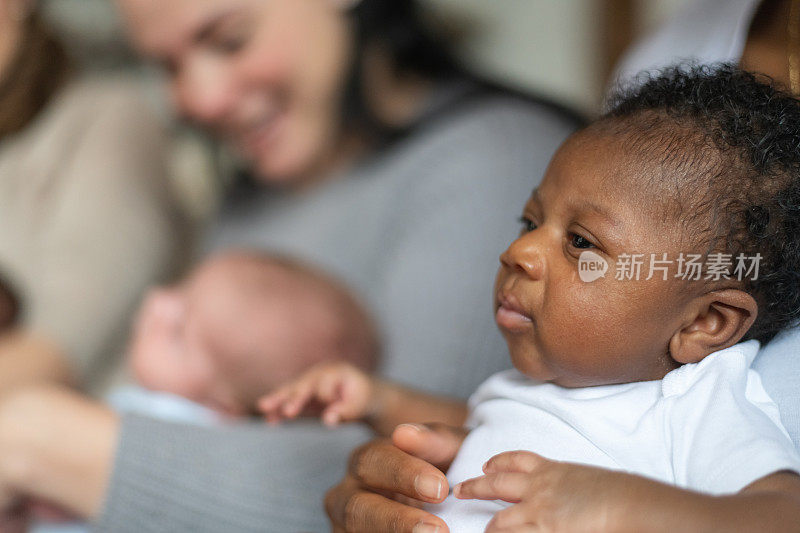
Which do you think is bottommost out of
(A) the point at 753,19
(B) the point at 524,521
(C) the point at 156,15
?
(B) the point at 524,521

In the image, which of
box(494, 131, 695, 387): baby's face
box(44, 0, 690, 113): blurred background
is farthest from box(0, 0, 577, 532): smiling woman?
box(44, 0, 690, 113): blurred background

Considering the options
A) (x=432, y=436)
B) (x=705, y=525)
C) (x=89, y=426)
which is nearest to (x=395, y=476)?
(x=432, y=436)

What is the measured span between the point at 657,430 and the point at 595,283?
8cm

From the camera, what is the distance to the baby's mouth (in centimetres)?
39

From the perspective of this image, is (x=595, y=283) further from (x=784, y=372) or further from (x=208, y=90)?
(x=208, y=90)

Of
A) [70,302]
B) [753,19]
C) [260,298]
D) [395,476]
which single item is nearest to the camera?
[395,476]

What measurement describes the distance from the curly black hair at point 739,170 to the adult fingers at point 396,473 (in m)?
0.18

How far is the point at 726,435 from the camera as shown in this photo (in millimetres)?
329

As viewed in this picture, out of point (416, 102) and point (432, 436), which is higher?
point (416, 102)

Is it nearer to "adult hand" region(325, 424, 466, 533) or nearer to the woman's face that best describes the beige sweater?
the woman's face

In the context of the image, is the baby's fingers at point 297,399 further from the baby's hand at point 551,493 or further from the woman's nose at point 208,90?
the woman's nose at point 208,90

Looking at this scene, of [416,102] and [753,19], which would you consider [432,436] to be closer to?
[753,19]

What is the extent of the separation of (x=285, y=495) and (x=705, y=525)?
412 mm

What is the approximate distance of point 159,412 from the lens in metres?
0.83
